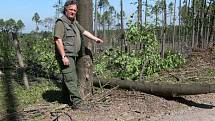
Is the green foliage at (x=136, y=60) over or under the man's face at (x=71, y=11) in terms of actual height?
under

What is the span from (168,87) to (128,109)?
1090mm

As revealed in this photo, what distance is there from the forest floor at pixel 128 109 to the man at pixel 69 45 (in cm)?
33

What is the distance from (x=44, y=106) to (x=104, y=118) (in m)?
1.40

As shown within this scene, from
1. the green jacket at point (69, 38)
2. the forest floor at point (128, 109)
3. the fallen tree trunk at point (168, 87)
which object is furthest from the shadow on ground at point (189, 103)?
the green jacket at point (69, 38)

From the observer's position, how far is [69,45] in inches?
290

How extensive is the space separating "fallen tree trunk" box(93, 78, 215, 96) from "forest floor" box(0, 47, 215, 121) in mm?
115

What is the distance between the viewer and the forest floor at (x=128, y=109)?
6844 millimetres

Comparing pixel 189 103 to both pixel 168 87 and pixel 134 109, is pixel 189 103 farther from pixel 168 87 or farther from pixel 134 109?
pixel 134 109

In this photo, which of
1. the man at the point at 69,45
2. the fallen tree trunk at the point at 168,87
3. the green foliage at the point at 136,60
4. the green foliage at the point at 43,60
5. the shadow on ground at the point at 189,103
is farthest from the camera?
the green foliage at the point at 43,60

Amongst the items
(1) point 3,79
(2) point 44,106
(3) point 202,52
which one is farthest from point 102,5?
(2) point 44,106

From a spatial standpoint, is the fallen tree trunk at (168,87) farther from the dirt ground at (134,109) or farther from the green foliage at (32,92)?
the green foliage at (32,92)

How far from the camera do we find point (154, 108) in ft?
24.7

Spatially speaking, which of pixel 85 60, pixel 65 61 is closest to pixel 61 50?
pixel 65 61

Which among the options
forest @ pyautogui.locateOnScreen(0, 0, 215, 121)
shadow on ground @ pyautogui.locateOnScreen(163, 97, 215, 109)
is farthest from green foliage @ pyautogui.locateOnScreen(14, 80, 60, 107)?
shadow on ground @ pyautogui.locateOnScreen(163, 97, 215, 109)
